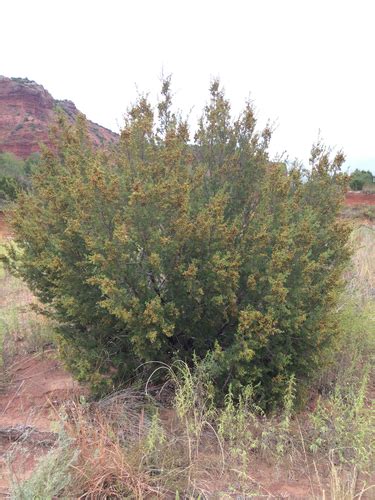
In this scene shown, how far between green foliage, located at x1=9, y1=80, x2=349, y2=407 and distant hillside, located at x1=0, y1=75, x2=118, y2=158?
5341 cm

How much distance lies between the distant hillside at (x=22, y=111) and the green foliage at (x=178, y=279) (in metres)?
53.4

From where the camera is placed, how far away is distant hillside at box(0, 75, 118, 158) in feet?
176

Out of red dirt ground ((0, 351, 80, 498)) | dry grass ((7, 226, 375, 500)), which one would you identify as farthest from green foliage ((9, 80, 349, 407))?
red dirt ground ((0, 351, 80, 498))

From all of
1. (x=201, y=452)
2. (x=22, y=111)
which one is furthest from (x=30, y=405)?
(x=22, y=111)

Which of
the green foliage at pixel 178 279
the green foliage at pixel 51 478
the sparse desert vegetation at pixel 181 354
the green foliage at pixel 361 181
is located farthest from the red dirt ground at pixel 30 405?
the green foliage at pixel 361 181

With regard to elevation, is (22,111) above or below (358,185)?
above

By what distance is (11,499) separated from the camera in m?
2.28

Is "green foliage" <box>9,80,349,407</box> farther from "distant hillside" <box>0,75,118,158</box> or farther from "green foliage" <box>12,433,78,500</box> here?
"distant hillside" <box>0,75,118,158</box>

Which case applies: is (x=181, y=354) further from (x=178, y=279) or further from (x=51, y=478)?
(x=51, y=478)

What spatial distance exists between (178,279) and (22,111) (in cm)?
6284

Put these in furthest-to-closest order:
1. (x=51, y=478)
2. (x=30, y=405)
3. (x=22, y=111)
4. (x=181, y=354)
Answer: (x=22, y=111) → (x=30, y=405) → (x=181, y=354) → (x=51, y=478)

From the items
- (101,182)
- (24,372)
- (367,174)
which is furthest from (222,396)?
(367,174)

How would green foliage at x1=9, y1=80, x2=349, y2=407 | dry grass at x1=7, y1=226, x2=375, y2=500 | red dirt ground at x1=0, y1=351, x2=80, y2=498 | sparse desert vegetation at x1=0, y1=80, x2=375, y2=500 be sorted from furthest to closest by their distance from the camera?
1. green foliage at x1=9, y1=80, x2=349, y2=407
2. red dirt ground at x1=0, y1=351, x2=80, y2=498
3. sparse desert vegetation at x1=0, y1=80, x2=375, y2=500
4. dry grass at x1=7, y1=226, x2=375, y2=500

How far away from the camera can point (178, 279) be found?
3387 mm
